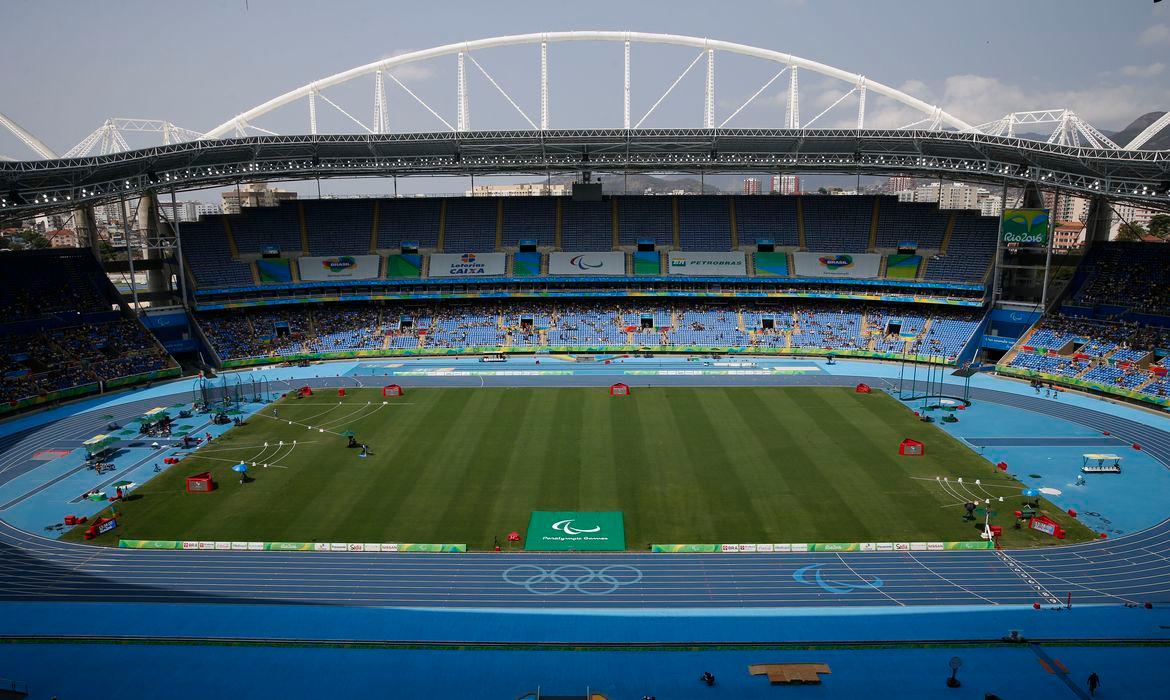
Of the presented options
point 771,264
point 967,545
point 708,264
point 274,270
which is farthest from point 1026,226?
point 274,270

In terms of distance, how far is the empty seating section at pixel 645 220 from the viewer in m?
69.1

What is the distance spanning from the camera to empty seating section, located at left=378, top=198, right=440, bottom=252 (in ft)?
227

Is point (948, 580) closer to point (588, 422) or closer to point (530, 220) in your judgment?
point (588, 422)

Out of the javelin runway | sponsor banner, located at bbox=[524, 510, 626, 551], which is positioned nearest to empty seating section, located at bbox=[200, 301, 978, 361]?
sponsor banner, located at bbox=[524, 510, 626, 551]

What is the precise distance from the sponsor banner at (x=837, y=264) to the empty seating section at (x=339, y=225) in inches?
1613

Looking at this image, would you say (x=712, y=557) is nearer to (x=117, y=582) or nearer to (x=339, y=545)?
(x=339, y=545)

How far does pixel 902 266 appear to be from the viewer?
6369 cm

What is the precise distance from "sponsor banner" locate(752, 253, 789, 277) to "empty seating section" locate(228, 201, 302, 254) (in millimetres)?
43180

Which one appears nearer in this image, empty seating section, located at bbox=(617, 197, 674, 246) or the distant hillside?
the distant hillside

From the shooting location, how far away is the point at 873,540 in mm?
26109

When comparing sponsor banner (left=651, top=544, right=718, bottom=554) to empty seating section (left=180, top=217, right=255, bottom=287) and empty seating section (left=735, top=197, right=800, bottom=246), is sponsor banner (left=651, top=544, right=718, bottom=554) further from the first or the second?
empty seating section (left=180, top=217, right=255, bottom=287)

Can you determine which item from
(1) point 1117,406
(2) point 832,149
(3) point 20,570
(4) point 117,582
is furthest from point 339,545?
(2) point 832,149

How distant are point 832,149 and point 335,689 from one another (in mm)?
55062

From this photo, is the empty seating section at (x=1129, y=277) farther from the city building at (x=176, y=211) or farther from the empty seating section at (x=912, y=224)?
the city building at (x=176, y=211)
